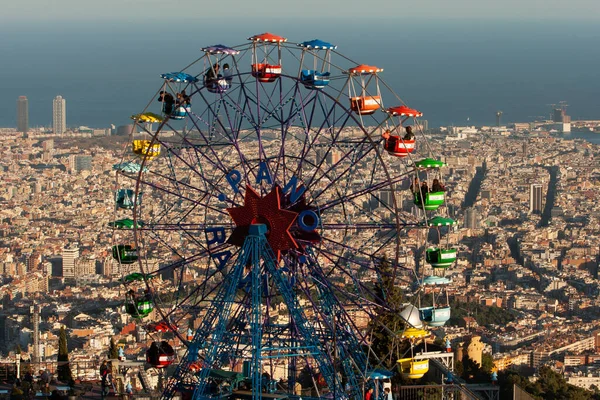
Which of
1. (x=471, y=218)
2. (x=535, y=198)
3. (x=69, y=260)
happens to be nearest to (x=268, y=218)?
(x=69, y=260)

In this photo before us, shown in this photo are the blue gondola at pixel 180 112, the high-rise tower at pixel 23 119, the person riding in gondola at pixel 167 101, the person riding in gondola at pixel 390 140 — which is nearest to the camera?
the person riding in gondola at pixel 390 140

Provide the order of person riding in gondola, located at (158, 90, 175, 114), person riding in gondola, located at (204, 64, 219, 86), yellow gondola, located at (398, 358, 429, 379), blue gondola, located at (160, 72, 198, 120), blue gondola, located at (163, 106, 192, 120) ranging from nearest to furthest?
yellow gondola, located at (398, 358, 429, 379) < blue gondola, located at (160, 72, 198, 120) < blue gondola, located at (163, 106, 192, 120) < person riding in gondola, located at (204, 64, 219, 86) < person riding in gondola, located at (158, 90, 175, 114)

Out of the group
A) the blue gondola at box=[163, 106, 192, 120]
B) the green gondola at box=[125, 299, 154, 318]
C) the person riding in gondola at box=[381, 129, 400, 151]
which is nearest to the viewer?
the person riding in gondola at box=[381, 129, 400, 151]

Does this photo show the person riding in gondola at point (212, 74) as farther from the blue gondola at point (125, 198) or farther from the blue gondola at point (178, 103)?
the blue gondola at point (125, 198)

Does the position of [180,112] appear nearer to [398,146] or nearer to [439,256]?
[398,146]

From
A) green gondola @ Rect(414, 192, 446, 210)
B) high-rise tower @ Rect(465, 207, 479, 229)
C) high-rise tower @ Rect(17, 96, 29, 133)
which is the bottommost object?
green gondola @ Rect(414, 192, 446, 210)

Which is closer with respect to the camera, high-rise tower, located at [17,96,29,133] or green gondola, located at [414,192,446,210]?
green gondola, located at [414,192,446,210]

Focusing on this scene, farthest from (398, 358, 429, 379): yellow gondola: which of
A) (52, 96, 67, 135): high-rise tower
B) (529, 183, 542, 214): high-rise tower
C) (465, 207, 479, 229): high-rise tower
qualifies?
(52, 96, 67, 135): high-rise tower

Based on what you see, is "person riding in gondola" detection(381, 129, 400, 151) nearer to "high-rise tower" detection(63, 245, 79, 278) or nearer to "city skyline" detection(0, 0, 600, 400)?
"city skyline" detection(0, 0, 600, 400)

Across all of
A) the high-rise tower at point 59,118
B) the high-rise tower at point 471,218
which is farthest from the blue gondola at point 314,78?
the high-rise tower at point 59,118
